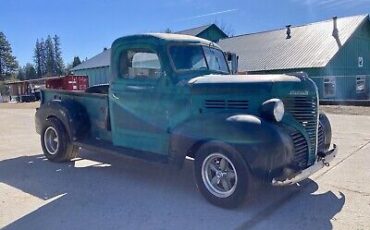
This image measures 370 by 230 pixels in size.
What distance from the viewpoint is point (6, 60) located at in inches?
3767

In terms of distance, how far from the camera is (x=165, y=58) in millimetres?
5273

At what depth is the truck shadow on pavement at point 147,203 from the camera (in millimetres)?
4043

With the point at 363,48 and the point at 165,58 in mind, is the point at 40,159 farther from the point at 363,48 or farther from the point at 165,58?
the point at 363,48

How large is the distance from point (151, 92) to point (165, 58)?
21.1 inches

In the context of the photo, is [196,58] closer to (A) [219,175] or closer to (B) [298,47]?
(A) [219,175]

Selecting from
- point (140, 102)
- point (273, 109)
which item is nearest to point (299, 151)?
point (273, 109)

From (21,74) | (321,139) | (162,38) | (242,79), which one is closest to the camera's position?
(242,79)

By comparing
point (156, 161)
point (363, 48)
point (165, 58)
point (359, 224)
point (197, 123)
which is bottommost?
point (359, 224)

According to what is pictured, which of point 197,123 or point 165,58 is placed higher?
point 165,58

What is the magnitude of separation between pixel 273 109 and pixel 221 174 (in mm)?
1019

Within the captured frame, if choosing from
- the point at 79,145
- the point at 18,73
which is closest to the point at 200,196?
the point at 79,145

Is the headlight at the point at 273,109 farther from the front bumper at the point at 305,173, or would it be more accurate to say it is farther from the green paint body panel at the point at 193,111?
the front bumper at the point at 305,173

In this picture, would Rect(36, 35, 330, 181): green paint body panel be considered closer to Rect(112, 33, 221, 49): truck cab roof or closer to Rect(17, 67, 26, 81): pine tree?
Rect(112, 33, 221, 49): truck cab roof

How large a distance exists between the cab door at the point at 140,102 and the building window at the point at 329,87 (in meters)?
20.5
